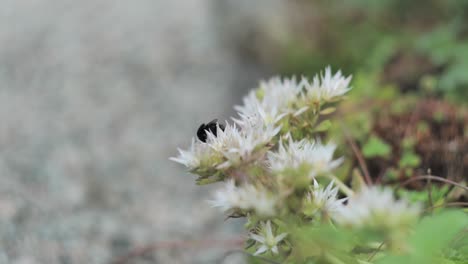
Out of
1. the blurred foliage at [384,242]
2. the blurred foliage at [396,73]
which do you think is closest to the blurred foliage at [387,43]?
the blurred foliage at [396,73]

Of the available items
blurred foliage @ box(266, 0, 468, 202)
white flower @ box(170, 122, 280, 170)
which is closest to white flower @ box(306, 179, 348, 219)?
white flower @ box(170, 122, 280, 170)

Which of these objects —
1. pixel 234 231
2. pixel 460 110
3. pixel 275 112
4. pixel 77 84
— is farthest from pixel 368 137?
pixel 77 84

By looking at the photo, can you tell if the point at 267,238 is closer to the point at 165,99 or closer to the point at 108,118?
the point at 108,118

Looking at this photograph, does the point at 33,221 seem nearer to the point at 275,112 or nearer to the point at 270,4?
the point at 275,112

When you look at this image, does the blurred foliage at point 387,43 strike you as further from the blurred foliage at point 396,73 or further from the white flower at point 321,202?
the white flower at point 321,202

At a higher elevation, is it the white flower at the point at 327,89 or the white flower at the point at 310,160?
the white flower at the point at 327,89

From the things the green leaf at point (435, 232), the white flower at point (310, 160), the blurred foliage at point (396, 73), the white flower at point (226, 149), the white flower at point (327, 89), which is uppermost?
the blurred foliage at point (396, 73)

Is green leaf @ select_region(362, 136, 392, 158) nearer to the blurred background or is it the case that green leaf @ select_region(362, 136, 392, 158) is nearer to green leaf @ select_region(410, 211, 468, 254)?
the blurred background

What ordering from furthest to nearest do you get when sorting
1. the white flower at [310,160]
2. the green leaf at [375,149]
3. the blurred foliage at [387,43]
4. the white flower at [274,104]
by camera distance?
the blurred foliage at [387,43]
the green leaf at [375,149]
the white flower at [274,104]
the white flower at [310,160]
